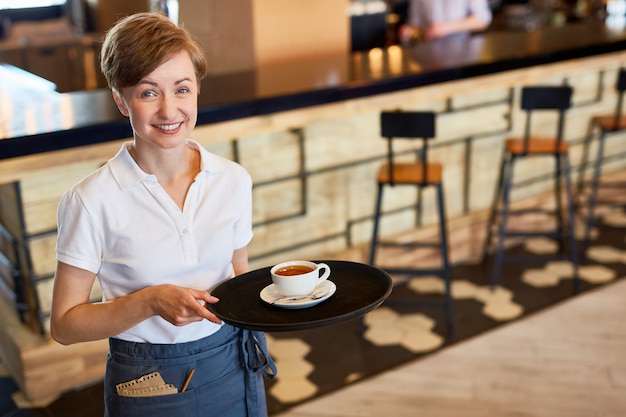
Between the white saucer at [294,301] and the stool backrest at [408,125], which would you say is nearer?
the white saucer at [294,301]

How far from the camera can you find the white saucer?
1.33 meters

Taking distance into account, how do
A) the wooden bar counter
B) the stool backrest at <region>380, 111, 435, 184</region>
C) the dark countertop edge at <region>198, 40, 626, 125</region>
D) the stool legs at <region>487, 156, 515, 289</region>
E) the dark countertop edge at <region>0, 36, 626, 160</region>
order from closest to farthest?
the dark countertop edge at <region>0, 36, 626, 160</region>
the wooden bar counter
the dark countertop edge at <region>198, 40, 626, 125</region>
the stool backrest at <region>380, 111, 435, 184</region>
the stool legs at <region>487, 156, 515, 289</region>

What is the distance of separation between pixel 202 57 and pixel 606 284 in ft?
10.4

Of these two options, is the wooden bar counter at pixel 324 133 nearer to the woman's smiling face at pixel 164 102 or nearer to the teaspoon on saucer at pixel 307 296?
the woman's smiling face at pixel 164 102

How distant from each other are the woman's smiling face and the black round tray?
0.96ft

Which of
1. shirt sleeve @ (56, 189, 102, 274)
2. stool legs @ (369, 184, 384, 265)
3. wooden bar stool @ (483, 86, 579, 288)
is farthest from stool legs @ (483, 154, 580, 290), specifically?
shirt sleeve @ (56, 189, 102, 274)

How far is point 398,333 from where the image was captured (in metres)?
3.46

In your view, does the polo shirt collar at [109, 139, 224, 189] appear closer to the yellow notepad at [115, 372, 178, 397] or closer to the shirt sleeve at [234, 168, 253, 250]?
the shirt sleeve at [234, 168, 253, 250]

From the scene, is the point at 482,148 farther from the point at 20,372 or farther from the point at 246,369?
the point at 246,369

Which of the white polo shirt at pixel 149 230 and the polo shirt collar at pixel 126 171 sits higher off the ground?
the polo shirt collar at pixel 126 171

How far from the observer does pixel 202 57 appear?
53.0 inches

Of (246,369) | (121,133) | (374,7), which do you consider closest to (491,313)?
(121,133)

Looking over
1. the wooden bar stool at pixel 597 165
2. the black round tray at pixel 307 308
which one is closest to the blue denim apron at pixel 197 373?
the black round tray at pixel 307 308

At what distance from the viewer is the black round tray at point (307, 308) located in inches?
50.1
